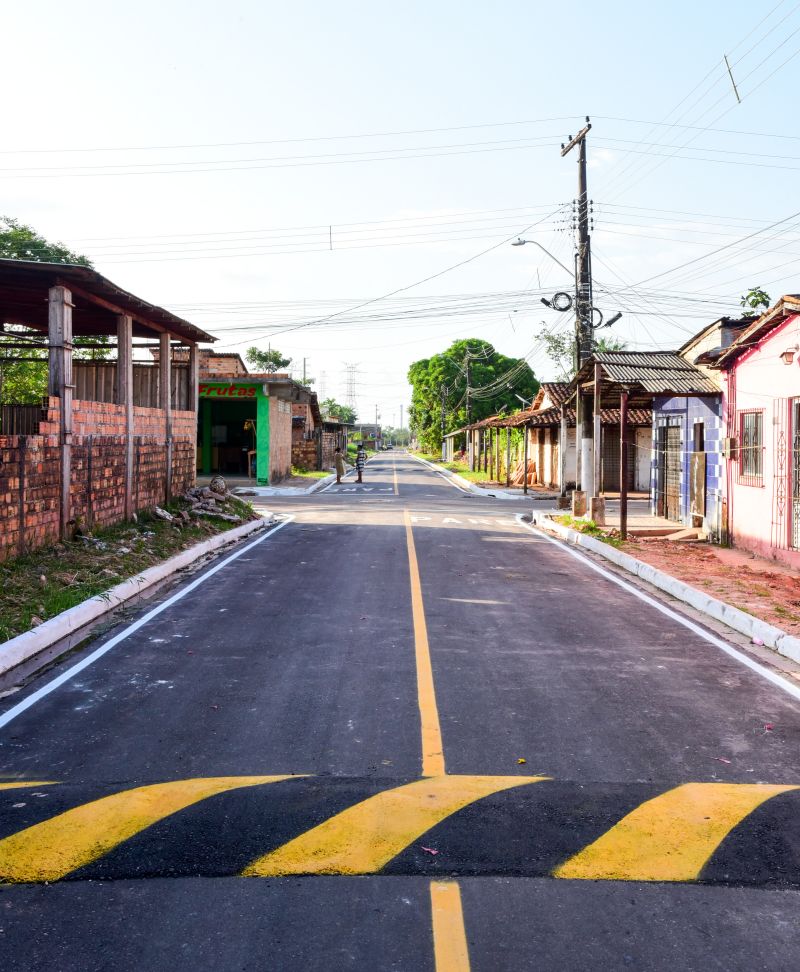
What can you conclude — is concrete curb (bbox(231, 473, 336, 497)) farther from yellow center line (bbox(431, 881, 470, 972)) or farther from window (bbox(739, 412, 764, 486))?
yellow center line (bbox(431, 881, 470, 972))

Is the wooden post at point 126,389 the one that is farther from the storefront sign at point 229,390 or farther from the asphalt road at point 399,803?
the storefront sign at point 229,390

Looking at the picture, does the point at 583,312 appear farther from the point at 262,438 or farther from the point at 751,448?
the point at 262,438

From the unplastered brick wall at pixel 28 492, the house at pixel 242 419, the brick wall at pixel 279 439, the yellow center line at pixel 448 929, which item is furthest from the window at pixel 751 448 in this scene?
the brick wall at pixel 279 439

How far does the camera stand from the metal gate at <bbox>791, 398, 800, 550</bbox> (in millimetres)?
13812

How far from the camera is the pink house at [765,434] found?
1390 centimetres

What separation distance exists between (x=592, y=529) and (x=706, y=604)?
8.51 meters

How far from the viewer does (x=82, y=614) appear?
9.31 m

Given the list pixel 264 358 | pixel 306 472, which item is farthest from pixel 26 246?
pixel 264 358

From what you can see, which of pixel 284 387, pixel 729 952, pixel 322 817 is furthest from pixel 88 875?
pixel 284 387

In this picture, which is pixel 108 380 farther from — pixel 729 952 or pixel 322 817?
pixel 729 952

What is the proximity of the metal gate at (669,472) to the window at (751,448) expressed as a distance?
4.59 m

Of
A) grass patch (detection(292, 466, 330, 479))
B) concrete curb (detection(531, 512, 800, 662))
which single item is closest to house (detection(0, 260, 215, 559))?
concrete curb (detection(531, 512, 800, 662))

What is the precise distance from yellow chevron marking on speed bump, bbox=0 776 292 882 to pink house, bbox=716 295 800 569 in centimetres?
1156

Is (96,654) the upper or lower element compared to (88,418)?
lower
